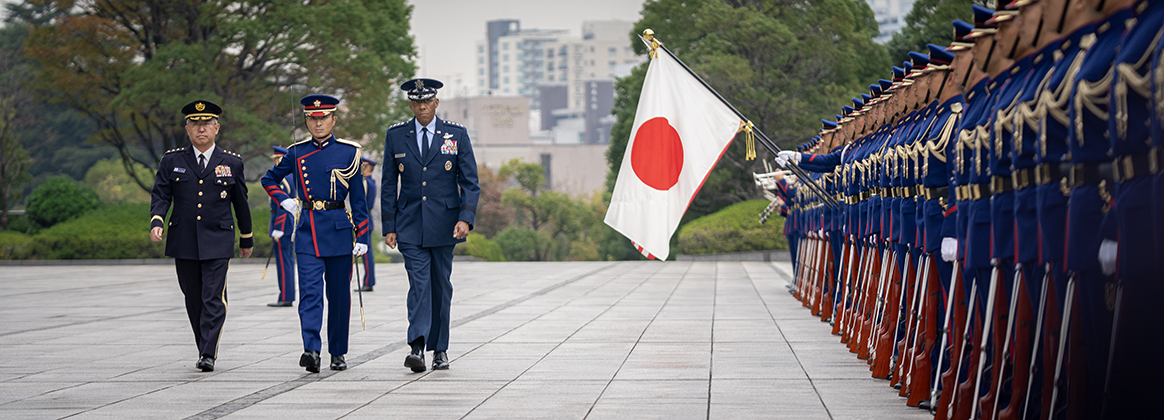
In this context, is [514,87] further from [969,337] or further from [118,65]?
[969,337]

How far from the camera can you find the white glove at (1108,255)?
3570 millimetres

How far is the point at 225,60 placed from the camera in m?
30.6

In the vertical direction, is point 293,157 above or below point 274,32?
below

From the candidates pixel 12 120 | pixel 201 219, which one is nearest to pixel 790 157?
pixel 201 219

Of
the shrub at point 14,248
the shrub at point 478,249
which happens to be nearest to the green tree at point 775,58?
the shrub at point 478,249

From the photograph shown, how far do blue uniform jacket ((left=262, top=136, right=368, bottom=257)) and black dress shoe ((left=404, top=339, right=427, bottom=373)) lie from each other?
2.70 feet

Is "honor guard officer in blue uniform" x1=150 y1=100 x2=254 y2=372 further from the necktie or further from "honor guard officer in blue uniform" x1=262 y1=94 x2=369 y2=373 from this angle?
the necktie

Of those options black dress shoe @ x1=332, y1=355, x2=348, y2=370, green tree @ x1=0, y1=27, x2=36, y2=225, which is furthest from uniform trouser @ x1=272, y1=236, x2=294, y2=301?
green tree @ x1=0, y1=27, x2=36, y2=225

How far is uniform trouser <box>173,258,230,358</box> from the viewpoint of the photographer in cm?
785

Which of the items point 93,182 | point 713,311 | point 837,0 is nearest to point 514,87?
point 93,182

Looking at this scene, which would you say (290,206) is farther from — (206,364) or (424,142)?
(206,364)

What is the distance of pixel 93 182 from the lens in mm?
53406

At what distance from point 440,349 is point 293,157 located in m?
1.75

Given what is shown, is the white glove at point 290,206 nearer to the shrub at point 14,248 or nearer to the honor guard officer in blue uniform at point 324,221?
the honor guard officer in blue uniform at point 324,221
